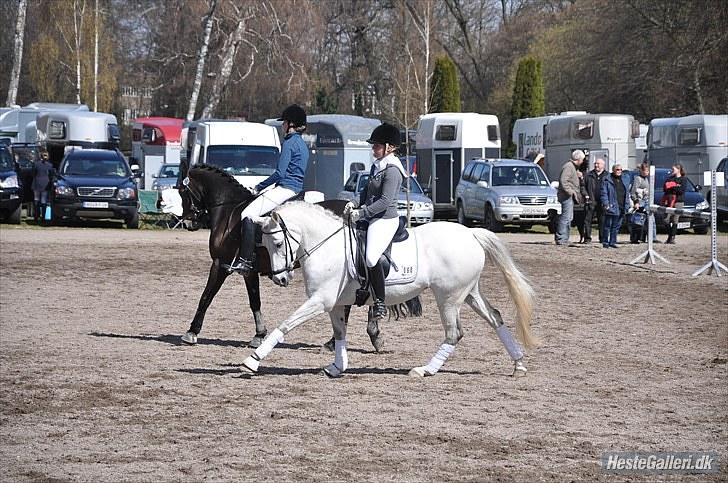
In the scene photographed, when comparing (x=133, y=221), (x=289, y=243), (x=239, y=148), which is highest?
(x=239, y=148)

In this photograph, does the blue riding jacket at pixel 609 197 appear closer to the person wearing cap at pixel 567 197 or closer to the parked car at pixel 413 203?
the person wearing cap at pixel 567 197

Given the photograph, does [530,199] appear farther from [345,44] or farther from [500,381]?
[345,44]

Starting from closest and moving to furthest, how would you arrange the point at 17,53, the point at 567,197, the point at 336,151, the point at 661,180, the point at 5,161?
the point at 567,197 → the point at 661,180 → the point at 5,161 → the point at 336,151 → the point at 17,53

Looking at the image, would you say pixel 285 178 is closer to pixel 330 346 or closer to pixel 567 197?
pixel 330 346

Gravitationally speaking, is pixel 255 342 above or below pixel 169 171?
below

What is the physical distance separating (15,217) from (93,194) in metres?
2.81

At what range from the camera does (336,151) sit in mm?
39656

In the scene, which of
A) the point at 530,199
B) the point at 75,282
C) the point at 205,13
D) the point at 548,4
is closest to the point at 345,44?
the point at 205,13

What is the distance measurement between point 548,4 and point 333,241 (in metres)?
60.1

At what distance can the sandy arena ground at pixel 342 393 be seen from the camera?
7.53 m

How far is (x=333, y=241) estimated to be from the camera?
1062cm

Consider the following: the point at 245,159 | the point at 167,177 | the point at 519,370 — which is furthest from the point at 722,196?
the point at 519,370

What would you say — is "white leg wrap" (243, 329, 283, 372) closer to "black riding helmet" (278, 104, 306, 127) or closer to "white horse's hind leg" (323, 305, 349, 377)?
"white horse's hind leg" (323, 305, 349, 377)

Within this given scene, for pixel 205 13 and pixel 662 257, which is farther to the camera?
pixel 205 13
